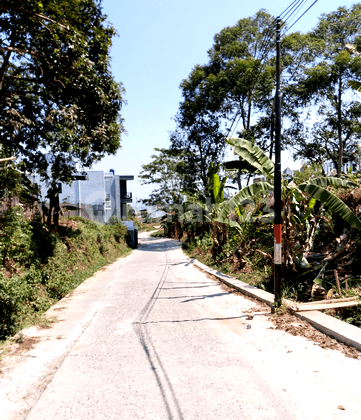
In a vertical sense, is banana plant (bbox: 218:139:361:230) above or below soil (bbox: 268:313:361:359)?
above

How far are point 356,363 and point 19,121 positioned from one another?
1090 cm


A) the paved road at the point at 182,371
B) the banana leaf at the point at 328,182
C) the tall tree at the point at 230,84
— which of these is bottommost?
the paved road at the point at 182,371

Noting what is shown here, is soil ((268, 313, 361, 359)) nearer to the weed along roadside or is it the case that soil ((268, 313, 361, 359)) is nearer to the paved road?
the paved road

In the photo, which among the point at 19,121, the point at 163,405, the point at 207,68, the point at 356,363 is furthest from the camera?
the point at 207,68

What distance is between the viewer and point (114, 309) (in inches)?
345

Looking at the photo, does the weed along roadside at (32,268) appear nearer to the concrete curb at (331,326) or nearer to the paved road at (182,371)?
the paved road at (182,371)

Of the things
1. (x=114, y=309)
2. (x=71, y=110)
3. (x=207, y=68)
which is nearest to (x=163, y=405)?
(x=114, y=309)

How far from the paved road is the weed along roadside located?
807 millimetres

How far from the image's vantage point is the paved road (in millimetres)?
3918

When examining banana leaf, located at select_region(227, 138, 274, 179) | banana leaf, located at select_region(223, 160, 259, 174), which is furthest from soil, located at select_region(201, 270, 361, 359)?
banana leaf, located at select_region(223, 160, 259, 174)

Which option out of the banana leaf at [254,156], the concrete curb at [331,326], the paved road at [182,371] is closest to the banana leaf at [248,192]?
the banana leaf at [254,156]

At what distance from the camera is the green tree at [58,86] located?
10.1 metres

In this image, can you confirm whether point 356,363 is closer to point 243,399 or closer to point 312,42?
point 243,399

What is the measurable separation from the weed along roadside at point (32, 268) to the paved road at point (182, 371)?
81 centimetres
